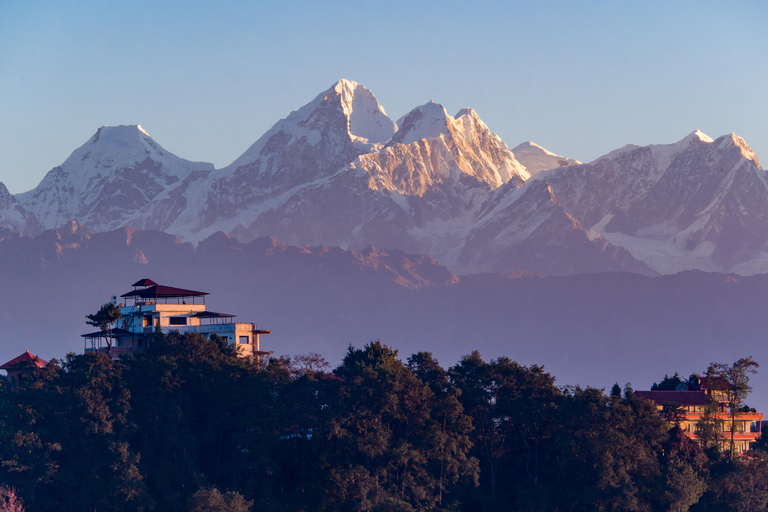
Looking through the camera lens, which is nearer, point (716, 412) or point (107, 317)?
point (107, 317)

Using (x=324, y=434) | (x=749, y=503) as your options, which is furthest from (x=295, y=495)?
(x=749, y=503)

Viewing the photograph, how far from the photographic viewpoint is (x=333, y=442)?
13288 cm

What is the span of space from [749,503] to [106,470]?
236 ft

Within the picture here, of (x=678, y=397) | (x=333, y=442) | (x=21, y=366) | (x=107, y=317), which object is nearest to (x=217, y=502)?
(x=333, y=442)

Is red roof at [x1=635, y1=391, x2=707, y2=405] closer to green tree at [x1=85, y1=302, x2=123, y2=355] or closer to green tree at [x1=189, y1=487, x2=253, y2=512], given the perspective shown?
green tree at [x1=189, y1=487, x2=253, y2=512]

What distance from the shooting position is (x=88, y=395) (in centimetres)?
13600

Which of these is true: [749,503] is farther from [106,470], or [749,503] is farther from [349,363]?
[106,470]

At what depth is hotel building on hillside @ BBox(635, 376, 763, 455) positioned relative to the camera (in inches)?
6250

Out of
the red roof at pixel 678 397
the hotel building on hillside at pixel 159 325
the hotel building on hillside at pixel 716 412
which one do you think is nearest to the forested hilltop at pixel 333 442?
the hotel building on hillside at pixel 716 412

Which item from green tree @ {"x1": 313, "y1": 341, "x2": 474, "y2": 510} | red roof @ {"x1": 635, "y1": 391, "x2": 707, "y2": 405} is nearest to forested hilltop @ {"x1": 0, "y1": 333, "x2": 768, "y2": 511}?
green tree @ {"x1": 313, "y1": 341, "x2": 474, "y2": 510}

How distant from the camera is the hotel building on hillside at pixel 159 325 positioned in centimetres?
16038

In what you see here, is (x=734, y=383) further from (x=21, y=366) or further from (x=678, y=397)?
(x=21, y=366)

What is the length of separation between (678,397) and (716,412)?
6424 mm

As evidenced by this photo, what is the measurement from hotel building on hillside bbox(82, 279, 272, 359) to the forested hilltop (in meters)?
13.6
